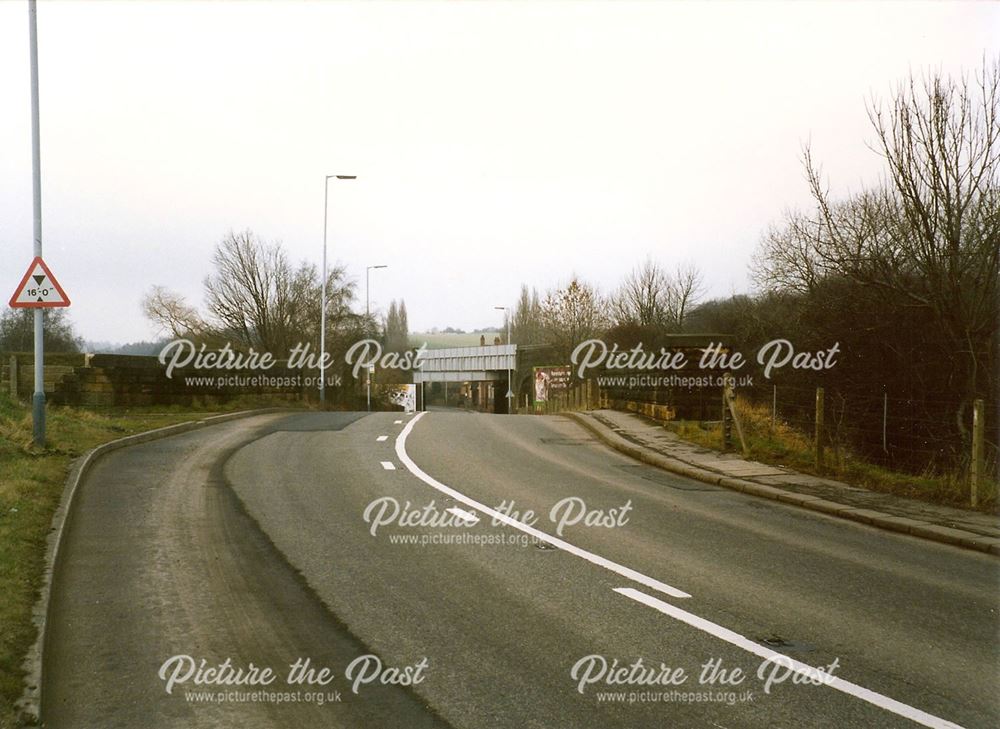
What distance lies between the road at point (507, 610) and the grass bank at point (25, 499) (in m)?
0.25

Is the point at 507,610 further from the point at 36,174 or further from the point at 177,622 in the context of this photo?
the point at 36,174

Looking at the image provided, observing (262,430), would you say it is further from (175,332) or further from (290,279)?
(175,332)

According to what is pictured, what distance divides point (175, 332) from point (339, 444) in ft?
155

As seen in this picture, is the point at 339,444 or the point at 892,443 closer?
the point at 892,443

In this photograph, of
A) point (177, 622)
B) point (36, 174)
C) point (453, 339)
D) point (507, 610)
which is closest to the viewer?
point (177, 622)

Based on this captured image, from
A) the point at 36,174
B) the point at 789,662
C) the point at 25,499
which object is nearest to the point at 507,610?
the point at 789,662

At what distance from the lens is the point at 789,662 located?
5.30 meters

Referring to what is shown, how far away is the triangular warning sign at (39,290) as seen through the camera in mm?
13672

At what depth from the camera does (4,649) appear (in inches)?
205

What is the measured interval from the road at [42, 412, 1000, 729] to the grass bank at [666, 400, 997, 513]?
2.23 metres

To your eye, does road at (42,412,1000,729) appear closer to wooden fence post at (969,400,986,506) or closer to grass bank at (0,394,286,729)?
grass bank at (0,394,286,729)

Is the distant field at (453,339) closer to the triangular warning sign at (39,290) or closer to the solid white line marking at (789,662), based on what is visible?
the triangular warning sign at (39,290)

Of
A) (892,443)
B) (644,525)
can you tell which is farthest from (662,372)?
(644,525)

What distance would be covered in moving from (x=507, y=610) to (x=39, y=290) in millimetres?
11152
